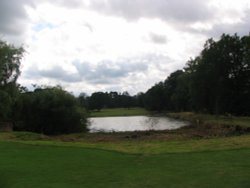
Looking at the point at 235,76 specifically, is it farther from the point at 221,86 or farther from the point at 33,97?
the point at 33,97

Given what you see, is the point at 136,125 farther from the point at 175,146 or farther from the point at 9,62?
the point at 175,146

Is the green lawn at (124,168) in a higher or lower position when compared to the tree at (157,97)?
lower

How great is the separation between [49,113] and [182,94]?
230ft

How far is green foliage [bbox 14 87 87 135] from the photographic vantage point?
5272cm

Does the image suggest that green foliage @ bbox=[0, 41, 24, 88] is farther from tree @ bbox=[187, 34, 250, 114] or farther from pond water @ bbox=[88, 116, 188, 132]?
tree @ bbox=[187, 34, 250, 114]

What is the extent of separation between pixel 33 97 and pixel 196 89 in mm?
36320

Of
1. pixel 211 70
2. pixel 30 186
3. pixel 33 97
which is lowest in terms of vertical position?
pixel 30 186

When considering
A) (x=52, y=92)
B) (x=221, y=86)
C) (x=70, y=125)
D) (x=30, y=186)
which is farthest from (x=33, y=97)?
(x=30, y=186)

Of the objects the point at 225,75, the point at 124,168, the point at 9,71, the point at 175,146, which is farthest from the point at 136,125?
the point at 124,168

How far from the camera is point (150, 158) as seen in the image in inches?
703

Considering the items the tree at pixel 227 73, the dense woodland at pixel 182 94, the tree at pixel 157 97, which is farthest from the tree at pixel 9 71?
the tree at pixel 157 97

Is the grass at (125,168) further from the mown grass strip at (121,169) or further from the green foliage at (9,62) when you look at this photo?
the green foliage at (9,62)

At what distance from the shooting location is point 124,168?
15625 millimetres

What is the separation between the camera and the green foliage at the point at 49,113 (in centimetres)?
5272
